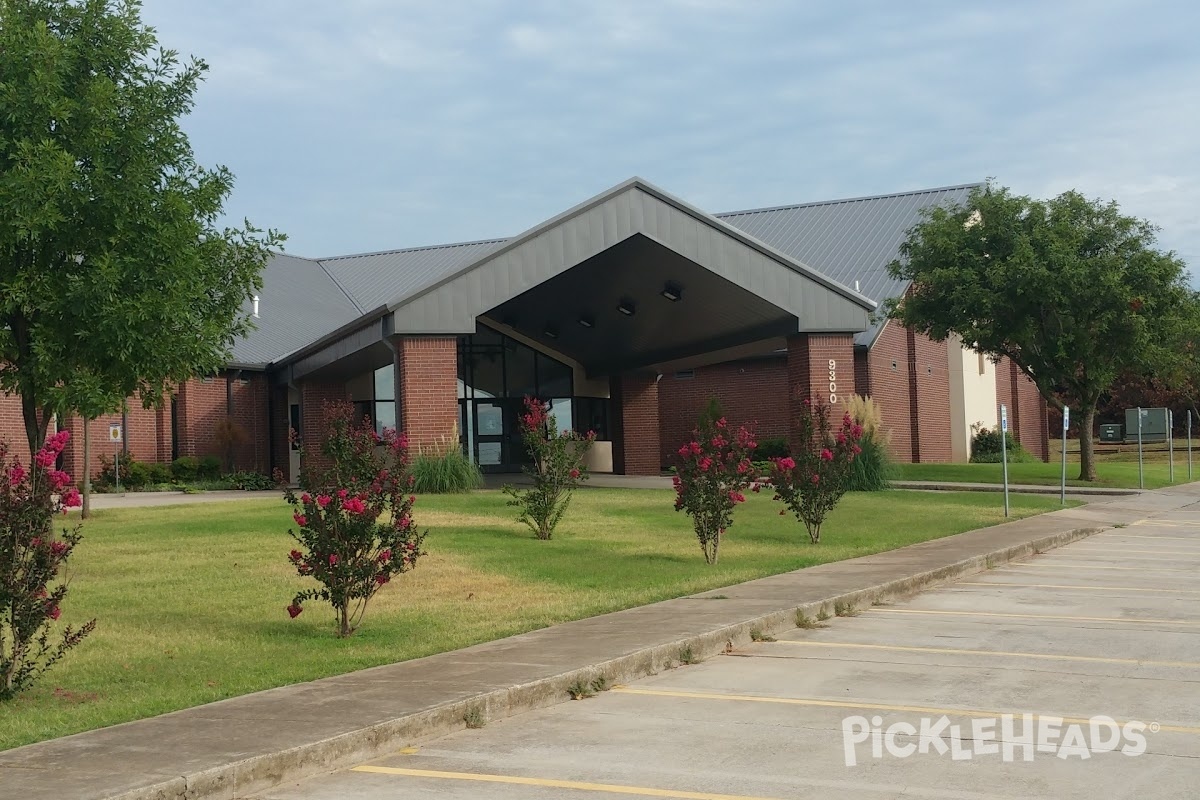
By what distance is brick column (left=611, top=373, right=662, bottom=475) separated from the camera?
38.7 meters

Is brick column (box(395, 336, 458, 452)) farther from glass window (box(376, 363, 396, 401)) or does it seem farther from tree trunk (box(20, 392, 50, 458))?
glass window (box(376, 363, 396, 401))

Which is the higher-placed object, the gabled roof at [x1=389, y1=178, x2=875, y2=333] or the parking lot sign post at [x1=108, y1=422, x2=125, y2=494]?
the gabled roof at [x1=389, y1=178, x2=875, y2=333]

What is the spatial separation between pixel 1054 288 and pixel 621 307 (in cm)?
1084

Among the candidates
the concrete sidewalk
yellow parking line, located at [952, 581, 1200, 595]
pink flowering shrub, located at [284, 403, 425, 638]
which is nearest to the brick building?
yellow parking line, located at [952, 581, 1200, 595]

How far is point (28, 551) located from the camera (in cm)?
793

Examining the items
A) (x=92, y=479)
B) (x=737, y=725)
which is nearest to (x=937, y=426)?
(x=92, y=479)

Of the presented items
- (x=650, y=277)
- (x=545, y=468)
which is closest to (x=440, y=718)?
(x=545, y=468)

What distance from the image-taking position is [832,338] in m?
26.7

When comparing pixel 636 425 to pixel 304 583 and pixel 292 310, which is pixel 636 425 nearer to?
pixel 292 310

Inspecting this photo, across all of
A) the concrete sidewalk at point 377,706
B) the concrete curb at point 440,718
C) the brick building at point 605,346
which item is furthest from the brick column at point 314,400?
the concrete curb at point 440,718

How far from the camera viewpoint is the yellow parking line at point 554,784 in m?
5.77

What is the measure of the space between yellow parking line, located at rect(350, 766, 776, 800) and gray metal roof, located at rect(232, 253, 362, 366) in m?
31.6

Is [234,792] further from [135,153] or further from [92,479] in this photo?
[92,479]

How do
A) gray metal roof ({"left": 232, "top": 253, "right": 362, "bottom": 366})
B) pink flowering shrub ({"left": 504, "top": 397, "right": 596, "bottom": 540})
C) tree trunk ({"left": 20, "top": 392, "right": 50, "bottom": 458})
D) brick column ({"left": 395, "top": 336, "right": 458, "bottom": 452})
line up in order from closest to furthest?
tree trunk ({"left": 20, "top": 392, "right": 50, "bottom": 458}), pink flowering shrub ({"left": 504, "top": 397, "right": 596, "bottom": 540}), brick column ({"left": 395, "top": 336, "right": 458, "bottom": 452}), gray metal roof ({"left": 232, "top": 253, "right": 362, "bottom": 366})
